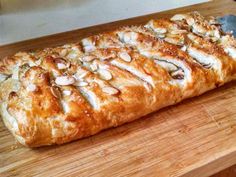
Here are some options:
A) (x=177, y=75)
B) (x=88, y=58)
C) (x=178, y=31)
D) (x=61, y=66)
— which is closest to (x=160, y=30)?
(x=178, y=31)

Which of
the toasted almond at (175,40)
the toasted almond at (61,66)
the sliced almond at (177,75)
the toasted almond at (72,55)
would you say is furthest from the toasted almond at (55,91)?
the toasted almond at (175,40)

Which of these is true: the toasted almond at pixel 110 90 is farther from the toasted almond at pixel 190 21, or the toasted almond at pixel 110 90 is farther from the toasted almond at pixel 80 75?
the toasted almond at pixel 190 21

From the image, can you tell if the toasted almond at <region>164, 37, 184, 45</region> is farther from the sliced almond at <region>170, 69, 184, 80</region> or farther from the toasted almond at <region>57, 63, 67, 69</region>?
the toasted almond at <region>57, 63, 67, 69</region>

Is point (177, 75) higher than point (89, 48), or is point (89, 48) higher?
point (89, 48)

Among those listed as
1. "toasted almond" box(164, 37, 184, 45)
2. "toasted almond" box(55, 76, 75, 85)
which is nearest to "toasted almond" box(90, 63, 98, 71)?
"toasted almond" box(55, 76, 75, 85)

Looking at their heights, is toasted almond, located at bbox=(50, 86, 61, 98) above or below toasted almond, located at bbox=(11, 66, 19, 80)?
below

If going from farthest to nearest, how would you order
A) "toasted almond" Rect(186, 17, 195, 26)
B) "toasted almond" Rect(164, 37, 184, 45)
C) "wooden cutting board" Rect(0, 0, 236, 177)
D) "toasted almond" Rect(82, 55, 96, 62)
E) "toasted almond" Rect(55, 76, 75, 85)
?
"toasted almond" Rect(186, 17, 195, 26) < "toasted almond" Rect(164, 37, 184, 45) < "toasted almond" Rect(82, 55, 96, 62) < "toasted almond" Rect(55, 76, 75, 85) < "wooden cutting board" Rect(0, 0, 236, 177)

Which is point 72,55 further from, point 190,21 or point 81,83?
point 190,21
